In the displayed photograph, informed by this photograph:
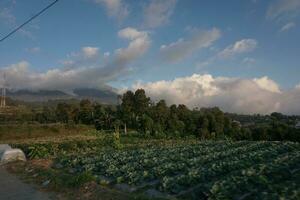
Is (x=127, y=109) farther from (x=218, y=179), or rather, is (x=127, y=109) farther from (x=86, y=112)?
(x=218, y=179)

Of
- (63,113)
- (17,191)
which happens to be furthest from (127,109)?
(17,191)

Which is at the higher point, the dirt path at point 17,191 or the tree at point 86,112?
the tree at point 86,112

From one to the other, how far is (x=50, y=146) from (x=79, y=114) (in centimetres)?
5658

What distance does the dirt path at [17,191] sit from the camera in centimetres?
1276

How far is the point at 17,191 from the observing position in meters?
14.1

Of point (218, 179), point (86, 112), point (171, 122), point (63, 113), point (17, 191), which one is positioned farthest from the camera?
point (63, 113)

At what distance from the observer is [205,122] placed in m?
61.7

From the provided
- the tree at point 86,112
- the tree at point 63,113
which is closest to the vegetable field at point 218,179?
the tree at point 86,112

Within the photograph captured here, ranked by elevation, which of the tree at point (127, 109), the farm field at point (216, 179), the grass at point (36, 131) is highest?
the tree at point (127, 109)

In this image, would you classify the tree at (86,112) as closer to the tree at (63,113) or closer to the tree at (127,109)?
the tree at (63,113)

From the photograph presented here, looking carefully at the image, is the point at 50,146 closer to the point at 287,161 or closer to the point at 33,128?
the point at 287,161

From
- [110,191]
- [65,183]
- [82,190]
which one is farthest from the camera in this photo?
[65,183]

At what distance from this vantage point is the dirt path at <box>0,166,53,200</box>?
1276 cm

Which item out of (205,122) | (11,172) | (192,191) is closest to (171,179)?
(192,191)
